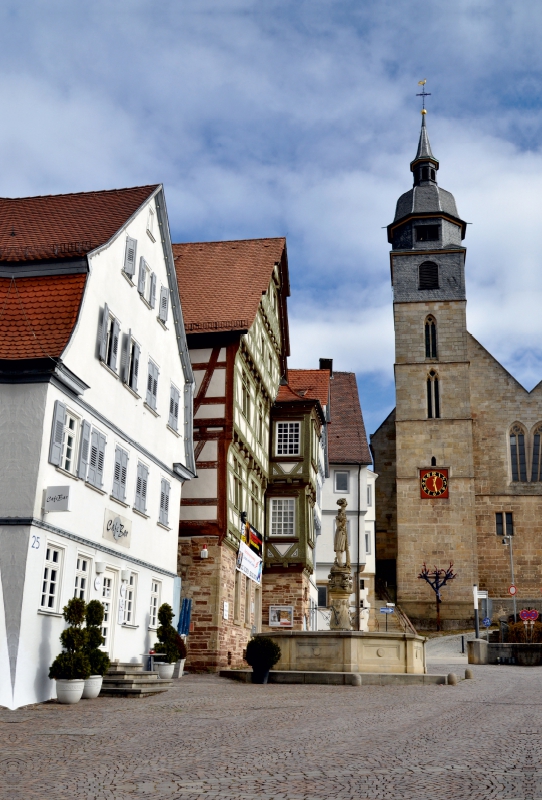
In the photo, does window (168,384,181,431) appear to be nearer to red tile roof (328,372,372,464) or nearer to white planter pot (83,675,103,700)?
white planter pot (83,675,103,700)

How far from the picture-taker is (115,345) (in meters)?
18.4

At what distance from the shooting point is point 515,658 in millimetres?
32500

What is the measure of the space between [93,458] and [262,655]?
18.9ft

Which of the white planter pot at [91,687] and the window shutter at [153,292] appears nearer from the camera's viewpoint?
the white planter pot at [91,687]

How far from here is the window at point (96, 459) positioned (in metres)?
16.9

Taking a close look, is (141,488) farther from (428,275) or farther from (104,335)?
(428,275)

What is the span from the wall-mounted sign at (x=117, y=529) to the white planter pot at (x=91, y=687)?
3299 mm

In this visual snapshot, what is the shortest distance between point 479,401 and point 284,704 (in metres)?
48.6

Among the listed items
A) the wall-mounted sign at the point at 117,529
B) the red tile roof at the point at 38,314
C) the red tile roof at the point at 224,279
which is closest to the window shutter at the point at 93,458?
the wall-mounted sign at the point at 117,529

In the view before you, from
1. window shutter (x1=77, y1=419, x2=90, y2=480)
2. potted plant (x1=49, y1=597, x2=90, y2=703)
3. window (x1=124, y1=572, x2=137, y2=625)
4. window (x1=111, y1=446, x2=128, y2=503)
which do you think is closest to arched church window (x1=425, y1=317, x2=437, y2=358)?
window (x1=124, y1=572, x2=137, y2=625)

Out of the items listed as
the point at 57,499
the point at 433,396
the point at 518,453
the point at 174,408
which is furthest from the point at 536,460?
the point at 57,499

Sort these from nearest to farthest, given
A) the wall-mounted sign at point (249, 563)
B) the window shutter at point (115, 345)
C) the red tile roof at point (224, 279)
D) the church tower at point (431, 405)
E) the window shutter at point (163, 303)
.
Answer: the window shutter at point (115, 345) < the window shutter at point (163, 303) < the red tile roof at point (224, 279) < the wall-mounted sign at point (249, 563) < the church tower at point (431, 405)

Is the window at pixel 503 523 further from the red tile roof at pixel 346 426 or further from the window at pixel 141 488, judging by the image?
the window at pixel 141 488

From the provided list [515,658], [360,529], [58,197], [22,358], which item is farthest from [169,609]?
[360,529]
